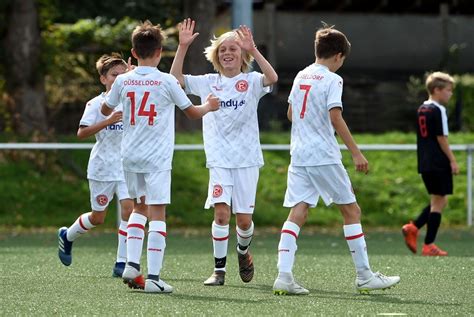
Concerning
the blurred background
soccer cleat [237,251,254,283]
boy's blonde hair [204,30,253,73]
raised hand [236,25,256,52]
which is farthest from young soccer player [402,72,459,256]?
the blurred background

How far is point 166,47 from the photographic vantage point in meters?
28.4

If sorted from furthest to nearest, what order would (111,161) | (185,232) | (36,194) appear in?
(36,194), (185,232), (111,161)

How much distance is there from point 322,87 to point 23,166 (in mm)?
11850

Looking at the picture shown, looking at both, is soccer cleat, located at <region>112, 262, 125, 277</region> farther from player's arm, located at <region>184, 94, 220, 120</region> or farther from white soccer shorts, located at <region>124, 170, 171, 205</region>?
player's arm, located at <region>184, 94, 220, 120</region>

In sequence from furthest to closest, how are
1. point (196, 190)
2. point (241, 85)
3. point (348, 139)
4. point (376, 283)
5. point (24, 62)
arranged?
point (24, 62), point (196, 190), point (241, 85), point (376, 283), point (348, 139)

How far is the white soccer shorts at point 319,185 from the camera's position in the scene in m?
9.38

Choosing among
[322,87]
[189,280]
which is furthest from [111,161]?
[322,87]

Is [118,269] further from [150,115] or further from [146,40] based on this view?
[146,40]

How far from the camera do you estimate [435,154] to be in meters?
13.5

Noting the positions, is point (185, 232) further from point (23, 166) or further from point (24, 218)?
point (23, 166)

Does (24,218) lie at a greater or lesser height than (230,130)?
lesser

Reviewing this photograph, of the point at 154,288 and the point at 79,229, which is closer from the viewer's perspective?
the point at 154,288

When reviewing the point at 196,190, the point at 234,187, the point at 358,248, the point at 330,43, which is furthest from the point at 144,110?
the point at 196,190

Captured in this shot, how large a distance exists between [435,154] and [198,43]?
37.9 feet
